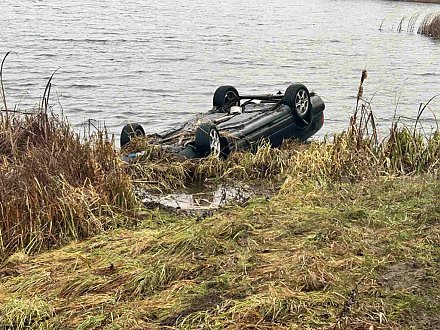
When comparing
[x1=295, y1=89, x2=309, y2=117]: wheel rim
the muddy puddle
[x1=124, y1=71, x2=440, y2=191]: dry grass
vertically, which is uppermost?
[x1=295, y1=89, x2=309, y2=117]: wheel rim

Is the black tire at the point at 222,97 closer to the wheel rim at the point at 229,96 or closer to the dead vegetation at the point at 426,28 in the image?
the wheel rim at the point at 229,96

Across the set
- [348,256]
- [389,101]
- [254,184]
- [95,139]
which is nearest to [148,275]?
[348,256]

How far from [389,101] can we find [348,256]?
1226 cm

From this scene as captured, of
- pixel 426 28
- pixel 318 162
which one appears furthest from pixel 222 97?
pixel 426 28

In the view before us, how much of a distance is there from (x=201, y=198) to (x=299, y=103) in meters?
3.27

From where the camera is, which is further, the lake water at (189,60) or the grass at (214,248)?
the lake water at (189,60)

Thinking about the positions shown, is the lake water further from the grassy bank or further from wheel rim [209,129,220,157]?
the grassy bank

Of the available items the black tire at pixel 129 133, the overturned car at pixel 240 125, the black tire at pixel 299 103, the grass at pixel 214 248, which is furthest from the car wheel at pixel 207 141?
the black tire at pixel 299 103

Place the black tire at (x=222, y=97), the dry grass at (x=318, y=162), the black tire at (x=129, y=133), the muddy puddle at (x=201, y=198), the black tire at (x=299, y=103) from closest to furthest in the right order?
the muddy puddle at (x=201, y=198), the dry grass at (x=318, y=162), the black tire at (x=129, y=133), the black tire at (x=299, y=103), the black tire at (x=222, y=97)

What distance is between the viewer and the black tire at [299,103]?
9.77 meters

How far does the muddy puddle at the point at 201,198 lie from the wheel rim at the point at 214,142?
2.00 feet

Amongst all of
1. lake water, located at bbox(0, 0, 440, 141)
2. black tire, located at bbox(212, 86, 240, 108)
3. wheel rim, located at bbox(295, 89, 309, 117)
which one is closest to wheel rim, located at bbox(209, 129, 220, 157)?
wheel rim, located at bbox(295, 89, 309, 117)

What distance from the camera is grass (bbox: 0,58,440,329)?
3.79 metres

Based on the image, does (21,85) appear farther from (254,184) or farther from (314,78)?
(254,184)
